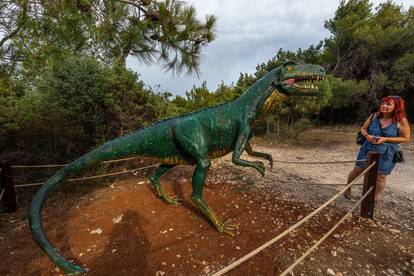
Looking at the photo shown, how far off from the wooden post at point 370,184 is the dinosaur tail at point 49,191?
264cm

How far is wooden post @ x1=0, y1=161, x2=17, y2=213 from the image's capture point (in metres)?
3.39

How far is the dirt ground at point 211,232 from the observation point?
2.16 m

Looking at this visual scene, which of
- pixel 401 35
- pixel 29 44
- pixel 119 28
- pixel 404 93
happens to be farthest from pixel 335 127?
pixel 29 44

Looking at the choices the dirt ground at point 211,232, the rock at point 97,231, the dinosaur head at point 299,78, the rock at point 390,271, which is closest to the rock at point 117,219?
the dirt ground at point 211,232

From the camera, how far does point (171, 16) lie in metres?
5.41

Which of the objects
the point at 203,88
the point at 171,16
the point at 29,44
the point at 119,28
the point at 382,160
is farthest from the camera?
the point at 203,88

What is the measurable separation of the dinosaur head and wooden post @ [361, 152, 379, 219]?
115cm

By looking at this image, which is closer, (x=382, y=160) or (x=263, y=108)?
(x=263, y=108)

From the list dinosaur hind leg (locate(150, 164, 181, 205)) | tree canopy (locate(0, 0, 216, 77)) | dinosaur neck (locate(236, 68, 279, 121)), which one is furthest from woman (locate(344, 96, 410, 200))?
tree canopy (locate(0, 0, 216, 77))

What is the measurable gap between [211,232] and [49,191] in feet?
5.09

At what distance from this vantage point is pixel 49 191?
6.24ft

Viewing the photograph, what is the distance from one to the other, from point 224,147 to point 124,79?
3.39 m

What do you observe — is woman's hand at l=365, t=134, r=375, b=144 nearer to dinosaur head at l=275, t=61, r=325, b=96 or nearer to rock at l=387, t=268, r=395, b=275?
dinosaur head at l=275, t=61, r=325, b=96

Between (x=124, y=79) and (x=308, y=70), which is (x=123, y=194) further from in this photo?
(x=308, y=70)
